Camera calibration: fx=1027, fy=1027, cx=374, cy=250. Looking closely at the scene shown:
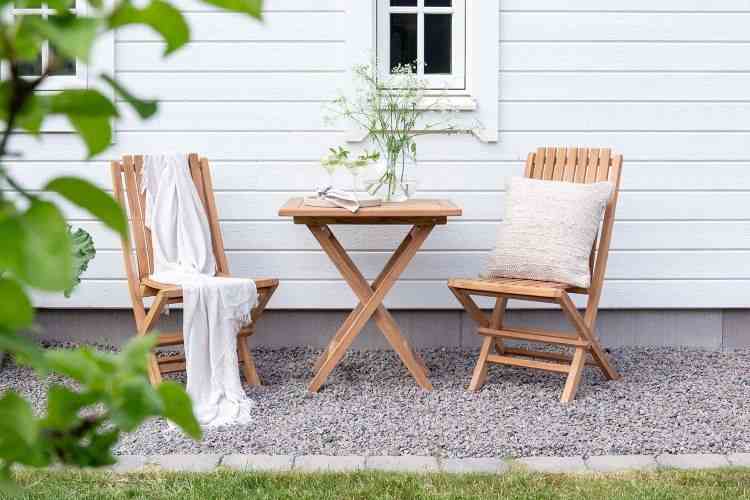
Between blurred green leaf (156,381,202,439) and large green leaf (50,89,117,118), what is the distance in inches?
4.5

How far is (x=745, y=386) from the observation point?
15.8 feet

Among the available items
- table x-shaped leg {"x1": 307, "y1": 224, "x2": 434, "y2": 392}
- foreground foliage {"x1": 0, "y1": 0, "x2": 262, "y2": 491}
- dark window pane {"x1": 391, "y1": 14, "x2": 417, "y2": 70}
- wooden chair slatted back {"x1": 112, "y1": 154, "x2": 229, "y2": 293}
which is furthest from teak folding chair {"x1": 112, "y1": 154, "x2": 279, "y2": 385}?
foreground foliage {"x1": 0, "y1": 0, "x2": 262, "y2": 491}

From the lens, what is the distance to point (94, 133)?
442mm

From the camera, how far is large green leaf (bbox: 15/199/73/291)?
36cm

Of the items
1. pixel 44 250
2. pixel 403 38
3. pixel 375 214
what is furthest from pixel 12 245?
pixel 403 38

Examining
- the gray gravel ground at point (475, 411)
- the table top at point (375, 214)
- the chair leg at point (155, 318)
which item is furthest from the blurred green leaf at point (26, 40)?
the table top at point (375, 214)

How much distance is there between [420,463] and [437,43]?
263cm

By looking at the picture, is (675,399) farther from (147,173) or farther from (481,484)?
(147,173)

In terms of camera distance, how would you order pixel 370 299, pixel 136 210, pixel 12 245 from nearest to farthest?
pixel 12 245
pixel 370 299
pixel 136 210

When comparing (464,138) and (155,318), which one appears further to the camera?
(464,138)

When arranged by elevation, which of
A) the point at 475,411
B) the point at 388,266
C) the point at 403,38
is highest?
the point at 403,38

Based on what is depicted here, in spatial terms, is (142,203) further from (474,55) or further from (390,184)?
→ (474,55)

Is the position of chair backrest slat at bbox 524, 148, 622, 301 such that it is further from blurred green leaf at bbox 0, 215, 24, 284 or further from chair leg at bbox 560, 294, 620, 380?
blurred green leaf at bbox 0, 215, 24, 284

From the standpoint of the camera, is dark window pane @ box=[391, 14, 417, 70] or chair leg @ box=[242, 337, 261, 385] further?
dark window pane @ box=[391, 14, 417, 70]
